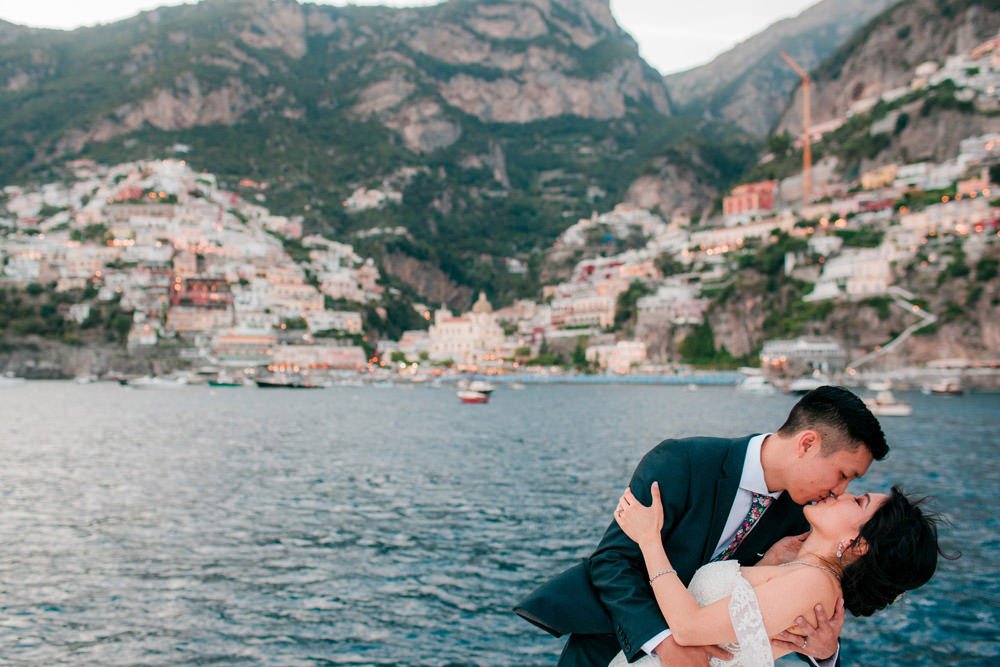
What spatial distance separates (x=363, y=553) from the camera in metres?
16.4

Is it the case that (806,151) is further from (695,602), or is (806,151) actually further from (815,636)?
(695,602)

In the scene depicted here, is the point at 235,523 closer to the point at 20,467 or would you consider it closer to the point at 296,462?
the point at 296,462

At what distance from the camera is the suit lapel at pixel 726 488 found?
362 centimetres

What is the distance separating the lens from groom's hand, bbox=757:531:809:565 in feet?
12.2

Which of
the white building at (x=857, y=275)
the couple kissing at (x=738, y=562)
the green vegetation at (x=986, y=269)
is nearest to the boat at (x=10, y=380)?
the white building at (x=857, y=275)

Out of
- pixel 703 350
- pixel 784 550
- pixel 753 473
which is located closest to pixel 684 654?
pixel 784 550

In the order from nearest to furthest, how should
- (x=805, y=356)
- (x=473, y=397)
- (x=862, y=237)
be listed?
1. (x=473, y=397)
2. (x=805, y=356)
3. (x=862, y=237)

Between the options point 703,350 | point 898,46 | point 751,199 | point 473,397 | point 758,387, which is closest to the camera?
point 473,397

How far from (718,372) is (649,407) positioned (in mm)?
56864

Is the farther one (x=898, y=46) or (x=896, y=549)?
(x=898, y=46)

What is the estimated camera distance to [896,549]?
331 cm

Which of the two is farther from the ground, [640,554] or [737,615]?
[640,554]

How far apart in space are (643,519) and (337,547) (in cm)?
1446

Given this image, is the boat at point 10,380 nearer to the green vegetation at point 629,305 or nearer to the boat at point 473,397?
the boat at point 473,397
